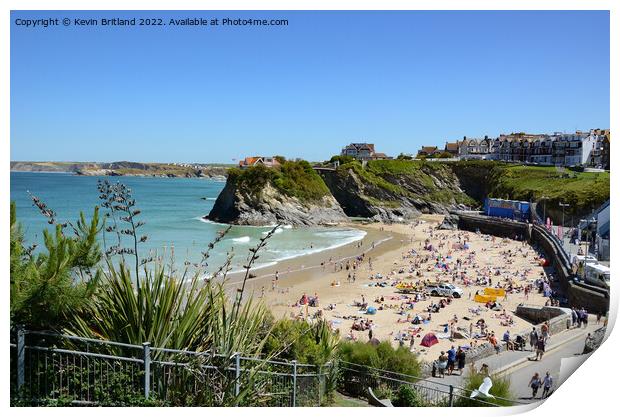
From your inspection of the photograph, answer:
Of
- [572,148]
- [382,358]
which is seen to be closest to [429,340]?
[382,358]

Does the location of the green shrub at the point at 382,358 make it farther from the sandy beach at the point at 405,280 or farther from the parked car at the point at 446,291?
the parked car at the point at 446,291

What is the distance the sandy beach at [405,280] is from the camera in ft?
54.5

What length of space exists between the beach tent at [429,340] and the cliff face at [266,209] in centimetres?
3317

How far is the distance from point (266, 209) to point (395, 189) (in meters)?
19.0

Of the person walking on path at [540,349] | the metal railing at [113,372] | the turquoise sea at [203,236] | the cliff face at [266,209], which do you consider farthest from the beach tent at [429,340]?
the cliff face at [266,209]

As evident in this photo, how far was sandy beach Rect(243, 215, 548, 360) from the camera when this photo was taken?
1661 cm

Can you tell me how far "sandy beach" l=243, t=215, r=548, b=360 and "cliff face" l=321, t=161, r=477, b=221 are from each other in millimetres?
16769

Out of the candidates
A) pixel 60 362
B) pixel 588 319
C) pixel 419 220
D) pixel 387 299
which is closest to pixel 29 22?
pixel 60 362

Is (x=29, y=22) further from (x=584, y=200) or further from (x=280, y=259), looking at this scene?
(x=584, y=200)

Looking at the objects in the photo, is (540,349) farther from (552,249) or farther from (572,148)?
→ (572,148)

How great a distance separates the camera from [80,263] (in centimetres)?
521

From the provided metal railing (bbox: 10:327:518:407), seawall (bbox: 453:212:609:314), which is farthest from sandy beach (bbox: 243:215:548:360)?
metal railing (bbox: 10:327:518:407)

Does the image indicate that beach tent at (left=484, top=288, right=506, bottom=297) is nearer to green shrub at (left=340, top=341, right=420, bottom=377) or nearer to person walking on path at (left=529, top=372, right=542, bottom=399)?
person walking on path at (left=529, top=372, right=542, bottom=399)

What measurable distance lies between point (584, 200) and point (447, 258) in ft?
26.2
